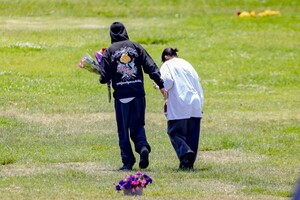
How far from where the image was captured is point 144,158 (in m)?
12.8

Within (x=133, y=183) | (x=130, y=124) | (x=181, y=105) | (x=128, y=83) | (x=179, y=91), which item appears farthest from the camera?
(x=179, y=91)

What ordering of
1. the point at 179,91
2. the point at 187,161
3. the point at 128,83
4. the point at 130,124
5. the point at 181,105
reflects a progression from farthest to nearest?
the point at 179,91 → the point at 181,105 → the point at 187,161 → the point at 130,124 → the point at 128,83

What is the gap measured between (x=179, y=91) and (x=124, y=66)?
3.09 ft

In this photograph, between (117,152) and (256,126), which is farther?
(256,126)

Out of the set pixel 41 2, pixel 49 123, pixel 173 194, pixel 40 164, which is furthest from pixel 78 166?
pixel 41 2

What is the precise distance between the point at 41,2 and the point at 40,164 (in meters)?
25.3

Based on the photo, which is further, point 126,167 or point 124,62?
point 126,167

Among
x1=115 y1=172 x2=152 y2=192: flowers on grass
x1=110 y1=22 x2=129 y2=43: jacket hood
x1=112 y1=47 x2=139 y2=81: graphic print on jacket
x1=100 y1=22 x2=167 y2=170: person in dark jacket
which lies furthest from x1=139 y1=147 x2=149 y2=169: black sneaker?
x1=115 y1=172 x2=152 y2=192: flowers on grass

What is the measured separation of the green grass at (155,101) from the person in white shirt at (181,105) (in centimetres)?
38

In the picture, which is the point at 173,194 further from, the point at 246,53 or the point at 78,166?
the point at 246,53

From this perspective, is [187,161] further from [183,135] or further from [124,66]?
[124,66]

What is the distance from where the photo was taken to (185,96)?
13.3 m

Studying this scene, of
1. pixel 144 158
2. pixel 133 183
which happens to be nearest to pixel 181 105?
pixel 144 158

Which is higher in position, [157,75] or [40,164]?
[157,75]
